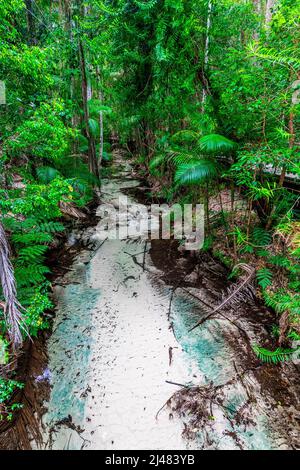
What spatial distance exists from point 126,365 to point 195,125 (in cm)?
408

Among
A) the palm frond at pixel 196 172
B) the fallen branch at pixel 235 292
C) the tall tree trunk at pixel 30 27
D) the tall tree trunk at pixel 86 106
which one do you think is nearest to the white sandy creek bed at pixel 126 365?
the fallen branch at pixel 235 292

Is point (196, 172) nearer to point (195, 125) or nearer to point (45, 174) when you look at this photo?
point (195, 125)

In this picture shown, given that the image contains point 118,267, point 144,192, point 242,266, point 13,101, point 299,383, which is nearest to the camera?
point 299,383

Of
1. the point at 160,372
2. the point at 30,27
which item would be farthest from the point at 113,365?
the point at 30,27

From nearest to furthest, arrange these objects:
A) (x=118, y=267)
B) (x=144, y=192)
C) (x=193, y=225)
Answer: (x=118, y=267) → (x=193, y=225) → (x=144, y=192)

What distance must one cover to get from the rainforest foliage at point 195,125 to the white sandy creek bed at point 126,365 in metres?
0.48

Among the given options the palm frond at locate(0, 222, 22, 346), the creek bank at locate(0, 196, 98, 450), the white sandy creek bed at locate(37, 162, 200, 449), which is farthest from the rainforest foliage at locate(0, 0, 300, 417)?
the white sandy creek bed at locate(37, 162, 200, 449)

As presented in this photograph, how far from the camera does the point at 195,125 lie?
15.0ft

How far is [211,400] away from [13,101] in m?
4.15

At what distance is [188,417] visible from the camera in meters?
2.46

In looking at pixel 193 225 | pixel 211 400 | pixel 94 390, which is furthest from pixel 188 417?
pixel 193 225

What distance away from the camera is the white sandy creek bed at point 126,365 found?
7.64ft

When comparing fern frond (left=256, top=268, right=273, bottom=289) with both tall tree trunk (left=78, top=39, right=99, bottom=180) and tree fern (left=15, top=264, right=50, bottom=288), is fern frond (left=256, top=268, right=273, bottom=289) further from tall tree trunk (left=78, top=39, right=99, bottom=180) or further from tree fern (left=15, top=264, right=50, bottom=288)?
tall tree trunk (left=78, top=39, right=99, bottom=180)

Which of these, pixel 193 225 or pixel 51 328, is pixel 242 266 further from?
pixel 51 328
